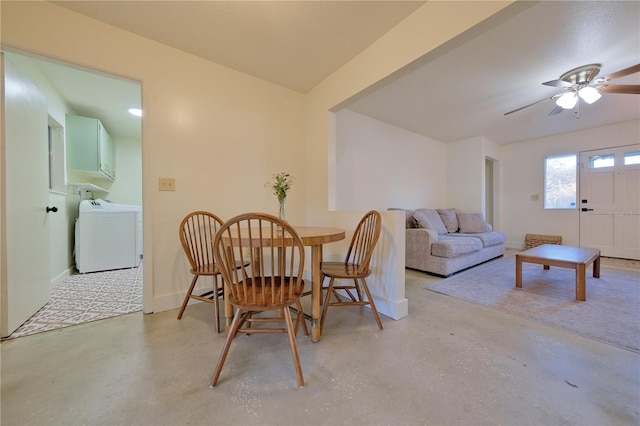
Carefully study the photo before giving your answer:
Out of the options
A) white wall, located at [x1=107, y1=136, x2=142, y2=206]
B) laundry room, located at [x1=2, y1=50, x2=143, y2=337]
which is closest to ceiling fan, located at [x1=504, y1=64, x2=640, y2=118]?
laundry room, located at [x1=2, y1=50, x2=143, y2=337]

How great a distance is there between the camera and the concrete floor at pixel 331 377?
997mm

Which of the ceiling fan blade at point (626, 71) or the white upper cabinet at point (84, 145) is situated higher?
the ceiling fan blade at point (626, 71)

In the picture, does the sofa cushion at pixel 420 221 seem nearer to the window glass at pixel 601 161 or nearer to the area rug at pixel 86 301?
the area rug at pixel 86 301

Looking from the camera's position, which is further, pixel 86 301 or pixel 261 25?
pixel 86 301

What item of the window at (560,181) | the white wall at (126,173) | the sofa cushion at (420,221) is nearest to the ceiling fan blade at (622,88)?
the sofa cushion at (420,221)

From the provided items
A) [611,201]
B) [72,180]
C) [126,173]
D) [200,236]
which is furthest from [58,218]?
[611,201]

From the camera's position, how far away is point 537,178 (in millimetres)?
4859

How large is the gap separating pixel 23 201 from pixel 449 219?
537cm

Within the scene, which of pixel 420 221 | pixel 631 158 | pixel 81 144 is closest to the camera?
pixel 81 144

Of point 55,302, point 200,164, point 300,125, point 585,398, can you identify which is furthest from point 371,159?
point 55,302

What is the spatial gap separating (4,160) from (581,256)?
5029 millimetres

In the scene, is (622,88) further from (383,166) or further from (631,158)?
(631,158)

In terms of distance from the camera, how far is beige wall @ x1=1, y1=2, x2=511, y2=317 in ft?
5.42

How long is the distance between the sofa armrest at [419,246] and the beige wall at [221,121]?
1.43 m
